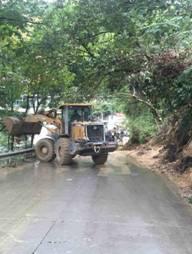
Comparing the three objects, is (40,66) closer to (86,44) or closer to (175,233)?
(86,44)

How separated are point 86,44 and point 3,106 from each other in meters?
7.88

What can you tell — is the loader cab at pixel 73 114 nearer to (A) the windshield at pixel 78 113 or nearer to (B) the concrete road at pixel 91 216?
(A) the windshield at pixel 78 113

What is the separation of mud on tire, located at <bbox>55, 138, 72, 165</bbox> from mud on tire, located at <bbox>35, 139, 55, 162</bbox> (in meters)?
1.02

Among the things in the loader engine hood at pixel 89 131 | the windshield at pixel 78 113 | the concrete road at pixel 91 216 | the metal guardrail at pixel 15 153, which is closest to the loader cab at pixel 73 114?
the windshield at pixel 78 113

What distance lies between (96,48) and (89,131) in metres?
3.64

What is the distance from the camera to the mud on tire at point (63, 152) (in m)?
20.2

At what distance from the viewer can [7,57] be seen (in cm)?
2030

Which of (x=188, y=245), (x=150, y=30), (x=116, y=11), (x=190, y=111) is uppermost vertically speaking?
(x=116, y=11)

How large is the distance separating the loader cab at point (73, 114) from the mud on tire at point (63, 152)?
857 mm

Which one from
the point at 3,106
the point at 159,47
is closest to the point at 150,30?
the point at 159,47

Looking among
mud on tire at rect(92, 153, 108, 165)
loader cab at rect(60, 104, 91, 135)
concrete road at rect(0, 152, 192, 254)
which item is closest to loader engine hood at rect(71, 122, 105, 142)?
loader cab at rect(60, 104, 91, 135)

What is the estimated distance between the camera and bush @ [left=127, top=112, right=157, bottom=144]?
111 ft

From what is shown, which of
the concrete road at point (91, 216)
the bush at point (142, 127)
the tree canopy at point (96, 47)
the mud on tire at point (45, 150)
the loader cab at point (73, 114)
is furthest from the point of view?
the bush at point (142, 127)

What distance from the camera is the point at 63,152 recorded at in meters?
20.2
